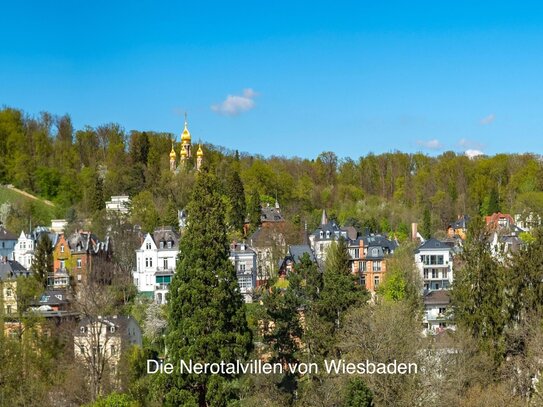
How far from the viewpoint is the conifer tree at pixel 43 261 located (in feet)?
159

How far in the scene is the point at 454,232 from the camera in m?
69.3

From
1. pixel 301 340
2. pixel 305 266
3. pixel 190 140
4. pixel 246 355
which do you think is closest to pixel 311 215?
pixel 190 140

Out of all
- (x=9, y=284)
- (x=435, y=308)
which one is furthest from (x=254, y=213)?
(x=9, y=284)

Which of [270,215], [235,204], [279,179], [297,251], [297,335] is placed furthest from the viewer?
[279,179]

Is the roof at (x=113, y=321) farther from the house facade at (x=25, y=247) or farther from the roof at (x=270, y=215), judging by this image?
the roof at (x=270, y=215)

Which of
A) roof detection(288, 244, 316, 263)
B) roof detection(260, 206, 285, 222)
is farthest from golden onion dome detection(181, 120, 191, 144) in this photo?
roof detection(288, 244, 316, 263)

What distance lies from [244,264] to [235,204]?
10803 mm

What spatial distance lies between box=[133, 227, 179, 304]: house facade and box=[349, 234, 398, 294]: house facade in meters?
10.6

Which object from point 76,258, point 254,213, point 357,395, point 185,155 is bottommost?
point 357,395

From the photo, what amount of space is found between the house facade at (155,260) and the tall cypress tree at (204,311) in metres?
24.1

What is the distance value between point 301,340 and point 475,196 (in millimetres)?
53570

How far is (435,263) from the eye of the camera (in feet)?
169

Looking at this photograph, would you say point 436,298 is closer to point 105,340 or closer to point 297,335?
point 297,335

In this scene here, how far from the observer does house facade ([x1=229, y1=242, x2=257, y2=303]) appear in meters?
49.5
